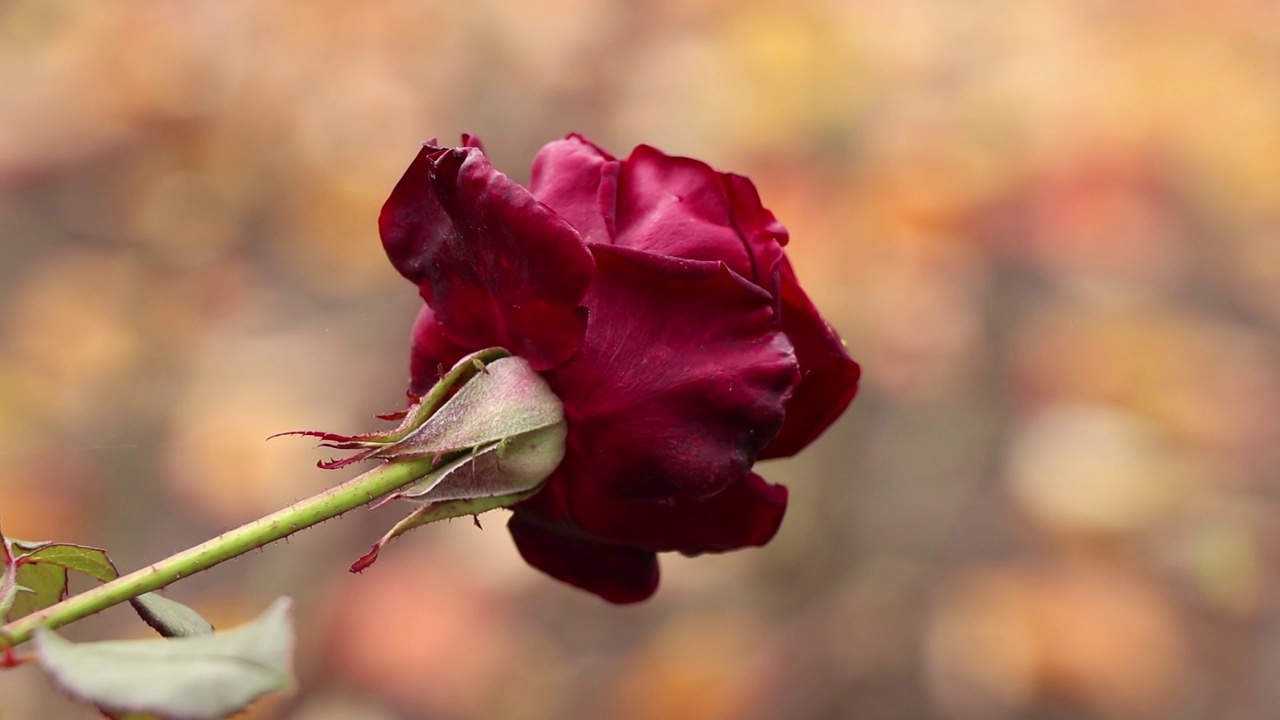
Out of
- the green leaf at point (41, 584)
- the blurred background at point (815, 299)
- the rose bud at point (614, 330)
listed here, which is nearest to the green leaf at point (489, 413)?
the rose bud at point (614, 330)

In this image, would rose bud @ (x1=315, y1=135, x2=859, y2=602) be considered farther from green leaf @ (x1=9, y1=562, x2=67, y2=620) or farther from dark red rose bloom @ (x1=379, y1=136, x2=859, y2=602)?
green leaf @ (x1=9, y1=562, x2=67, y2=620)

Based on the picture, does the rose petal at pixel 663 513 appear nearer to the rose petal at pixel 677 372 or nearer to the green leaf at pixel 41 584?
the rose petal at pixel 677 372

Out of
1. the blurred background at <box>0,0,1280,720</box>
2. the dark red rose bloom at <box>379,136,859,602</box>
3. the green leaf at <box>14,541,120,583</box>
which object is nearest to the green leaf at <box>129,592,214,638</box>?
the green leaf at <box>14,541,120,583</box>

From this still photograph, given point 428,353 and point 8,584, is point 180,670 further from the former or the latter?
point 428,353

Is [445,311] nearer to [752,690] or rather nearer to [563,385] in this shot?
[563,385]

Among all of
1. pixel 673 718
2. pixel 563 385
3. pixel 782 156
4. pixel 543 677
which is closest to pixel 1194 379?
pixel 782 156

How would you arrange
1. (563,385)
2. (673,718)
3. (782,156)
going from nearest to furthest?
(563,385), (673,718), (782,156)
